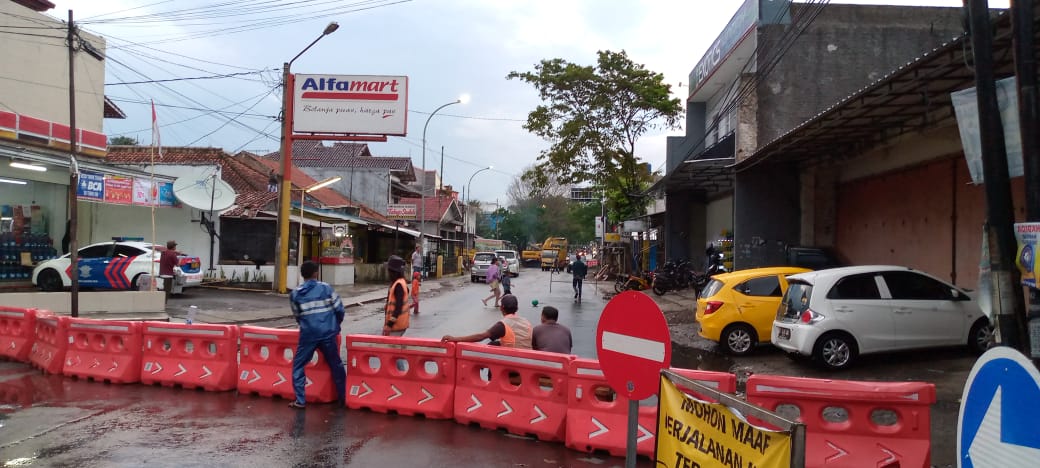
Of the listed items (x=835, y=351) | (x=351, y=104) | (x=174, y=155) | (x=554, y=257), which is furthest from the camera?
(x=554, y=257)

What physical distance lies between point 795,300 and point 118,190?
19.2 m

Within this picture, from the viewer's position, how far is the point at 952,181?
518 inches

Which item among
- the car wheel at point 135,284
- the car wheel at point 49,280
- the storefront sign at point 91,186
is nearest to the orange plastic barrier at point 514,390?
the car wheel at point 135,284

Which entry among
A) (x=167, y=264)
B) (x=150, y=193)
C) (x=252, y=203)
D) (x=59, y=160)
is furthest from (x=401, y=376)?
(x=252, y=203)

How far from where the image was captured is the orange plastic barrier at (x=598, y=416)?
19.4 ft

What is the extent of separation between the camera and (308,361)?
25.0 ft

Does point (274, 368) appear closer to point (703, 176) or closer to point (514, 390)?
point (514, 390)

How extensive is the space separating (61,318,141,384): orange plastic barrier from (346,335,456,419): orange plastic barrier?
3.25m

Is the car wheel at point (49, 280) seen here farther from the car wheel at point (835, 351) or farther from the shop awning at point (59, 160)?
the car wheel at point (835, 351)

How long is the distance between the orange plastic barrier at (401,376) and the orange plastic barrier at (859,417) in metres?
3.06

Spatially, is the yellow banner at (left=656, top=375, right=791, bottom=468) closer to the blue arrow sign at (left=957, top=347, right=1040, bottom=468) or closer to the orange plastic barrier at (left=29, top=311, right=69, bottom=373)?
the blue arrow sign at (left=957, top=347, right=1040, bottom=468)

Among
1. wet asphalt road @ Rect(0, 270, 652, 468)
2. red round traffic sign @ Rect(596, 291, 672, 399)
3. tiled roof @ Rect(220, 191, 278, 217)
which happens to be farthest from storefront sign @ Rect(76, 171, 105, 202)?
red round traffic sign @ Rect(596, 291, 672, 399)

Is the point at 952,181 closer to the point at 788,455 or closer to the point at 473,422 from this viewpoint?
the point at 473,422

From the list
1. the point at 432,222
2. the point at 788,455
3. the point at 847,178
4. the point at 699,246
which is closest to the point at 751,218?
the point at 847,178
